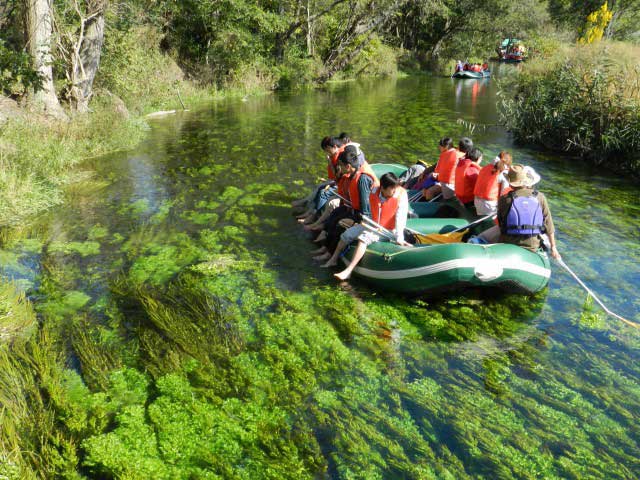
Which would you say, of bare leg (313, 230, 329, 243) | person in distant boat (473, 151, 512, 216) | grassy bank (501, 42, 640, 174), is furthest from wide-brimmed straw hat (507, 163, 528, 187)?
grassy bank (501, 42, 640, 174)

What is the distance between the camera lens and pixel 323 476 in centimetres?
364

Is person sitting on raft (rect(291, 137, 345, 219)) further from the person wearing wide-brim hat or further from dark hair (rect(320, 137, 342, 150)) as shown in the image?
the person wearing wide-brim hat

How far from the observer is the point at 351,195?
271 inches

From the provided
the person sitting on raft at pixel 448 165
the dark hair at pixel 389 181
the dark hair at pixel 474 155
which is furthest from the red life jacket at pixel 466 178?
the dark hair at pixel 389 181

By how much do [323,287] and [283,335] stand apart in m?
1.22

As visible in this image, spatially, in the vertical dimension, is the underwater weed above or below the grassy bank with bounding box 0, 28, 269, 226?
below

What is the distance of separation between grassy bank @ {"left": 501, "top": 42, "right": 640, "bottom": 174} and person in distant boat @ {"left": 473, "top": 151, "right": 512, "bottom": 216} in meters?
5.60

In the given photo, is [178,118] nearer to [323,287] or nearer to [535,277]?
[323,287]

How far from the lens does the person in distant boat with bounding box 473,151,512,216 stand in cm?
680

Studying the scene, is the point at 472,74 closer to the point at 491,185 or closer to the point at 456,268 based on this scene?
the point at 491,185

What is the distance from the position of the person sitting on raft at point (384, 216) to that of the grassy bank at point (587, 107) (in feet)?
23.8

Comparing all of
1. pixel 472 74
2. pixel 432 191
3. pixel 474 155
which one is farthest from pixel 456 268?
pixel 472 74

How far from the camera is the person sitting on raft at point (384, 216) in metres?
6.04

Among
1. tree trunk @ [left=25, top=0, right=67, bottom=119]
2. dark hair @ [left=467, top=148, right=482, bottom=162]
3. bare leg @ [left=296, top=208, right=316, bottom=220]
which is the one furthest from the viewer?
tree trunk @ [left=25, top=0, right=67, bottom=119]
